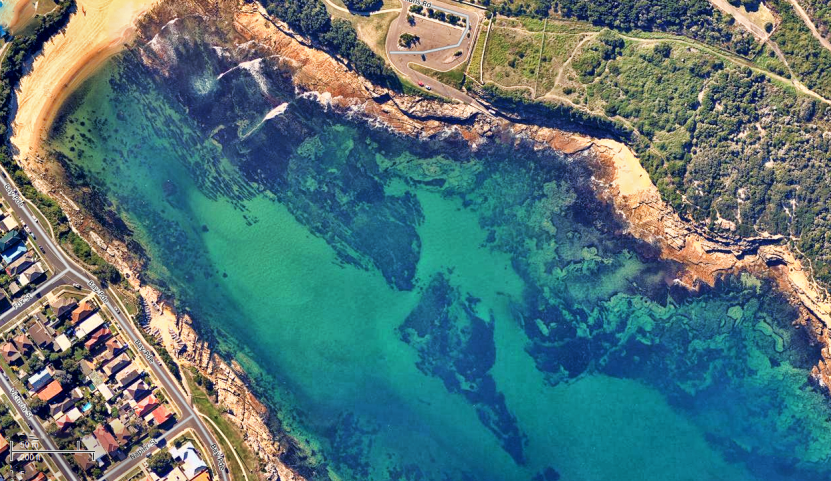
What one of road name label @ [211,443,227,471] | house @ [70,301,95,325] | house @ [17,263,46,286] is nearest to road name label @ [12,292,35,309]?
house @ [17,263,46,286]

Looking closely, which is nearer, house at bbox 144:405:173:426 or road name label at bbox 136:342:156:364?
house at bbox 144:405:173:426

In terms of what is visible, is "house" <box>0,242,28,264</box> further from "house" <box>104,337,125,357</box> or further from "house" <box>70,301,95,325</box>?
"house" <box>104,337,125,357</box>

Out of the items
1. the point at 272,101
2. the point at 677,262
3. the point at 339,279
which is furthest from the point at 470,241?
the point at 272,101

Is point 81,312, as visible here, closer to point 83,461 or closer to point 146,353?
point 146,353

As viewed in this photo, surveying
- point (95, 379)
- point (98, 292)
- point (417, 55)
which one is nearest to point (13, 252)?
point (98, 292)

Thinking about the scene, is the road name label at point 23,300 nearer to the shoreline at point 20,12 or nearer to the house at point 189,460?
the house at point 189,460

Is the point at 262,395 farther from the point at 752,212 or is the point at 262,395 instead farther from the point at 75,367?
the point at 752,212
